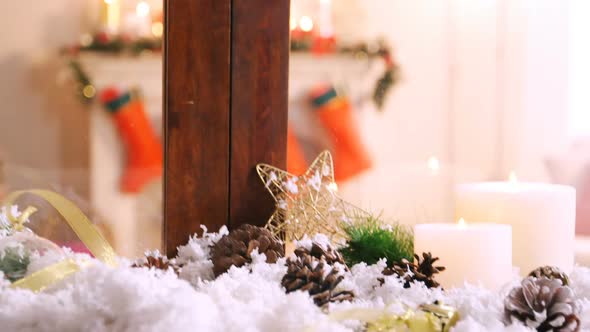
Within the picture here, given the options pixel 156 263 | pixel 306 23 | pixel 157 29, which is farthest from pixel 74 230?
pixel 306 23

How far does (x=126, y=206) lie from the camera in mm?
757

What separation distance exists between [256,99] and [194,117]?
66 mm

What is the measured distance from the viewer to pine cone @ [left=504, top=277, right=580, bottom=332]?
48 cm

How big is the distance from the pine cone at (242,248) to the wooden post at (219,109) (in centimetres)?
11

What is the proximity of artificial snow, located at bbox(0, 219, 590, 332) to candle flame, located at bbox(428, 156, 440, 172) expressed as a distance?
0.36 meters

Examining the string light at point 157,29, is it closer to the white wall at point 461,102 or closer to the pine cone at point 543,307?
the white wall at point 461,102

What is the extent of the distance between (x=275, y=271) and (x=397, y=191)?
313mm

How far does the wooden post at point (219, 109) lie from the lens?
0.76 metres

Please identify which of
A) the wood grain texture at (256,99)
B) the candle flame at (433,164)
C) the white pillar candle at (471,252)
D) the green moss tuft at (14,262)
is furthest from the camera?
the candle flame at (433,164)

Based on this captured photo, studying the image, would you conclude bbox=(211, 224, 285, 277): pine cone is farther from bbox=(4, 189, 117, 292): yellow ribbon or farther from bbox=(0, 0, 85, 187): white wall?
bbox=(0, 0, 85, 187): white wall

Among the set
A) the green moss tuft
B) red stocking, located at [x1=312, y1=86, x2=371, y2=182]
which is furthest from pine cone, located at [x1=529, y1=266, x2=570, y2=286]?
the green moss tuft

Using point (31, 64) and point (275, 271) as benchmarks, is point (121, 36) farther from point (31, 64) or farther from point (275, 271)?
point (275, 271)

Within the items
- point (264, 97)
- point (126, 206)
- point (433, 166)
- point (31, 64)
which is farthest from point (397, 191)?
point (31, 64)

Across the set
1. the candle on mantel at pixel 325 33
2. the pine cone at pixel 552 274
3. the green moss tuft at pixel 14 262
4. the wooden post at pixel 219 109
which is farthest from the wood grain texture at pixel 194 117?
the pine cone at pixel 552 274
